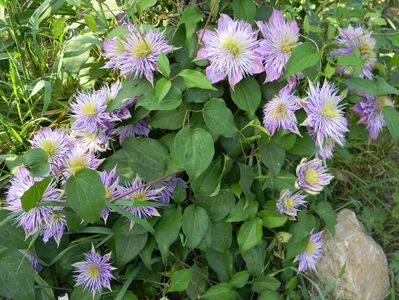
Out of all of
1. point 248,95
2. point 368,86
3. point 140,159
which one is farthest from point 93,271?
point 368,86

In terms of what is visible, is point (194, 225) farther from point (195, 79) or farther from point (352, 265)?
point (352, 265)

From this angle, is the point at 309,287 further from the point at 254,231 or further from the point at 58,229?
the point at 58,229

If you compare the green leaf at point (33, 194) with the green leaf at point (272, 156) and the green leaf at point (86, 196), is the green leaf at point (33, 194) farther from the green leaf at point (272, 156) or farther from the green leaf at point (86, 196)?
the green leaf at point (272, 156)

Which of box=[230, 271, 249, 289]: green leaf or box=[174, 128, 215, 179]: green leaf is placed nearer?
box=[174, 128, 215, 179]: green leaf

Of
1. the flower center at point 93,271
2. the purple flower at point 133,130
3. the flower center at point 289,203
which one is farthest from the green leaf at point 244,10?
the flower center at point 93,271

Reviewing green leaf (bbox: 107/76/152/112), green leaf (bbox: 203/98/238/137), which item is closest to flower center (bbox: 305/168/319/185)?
green leaf (bbox: 203/98/238/137)

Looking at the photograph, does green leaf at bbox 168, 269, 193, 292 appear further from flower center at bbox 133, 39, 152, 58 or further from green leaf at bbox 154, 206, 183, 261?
flower center at bbox 133, 39, 152, 58

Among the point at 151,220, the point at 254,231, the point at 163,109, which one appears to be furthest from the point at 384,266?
the point at 163,109
